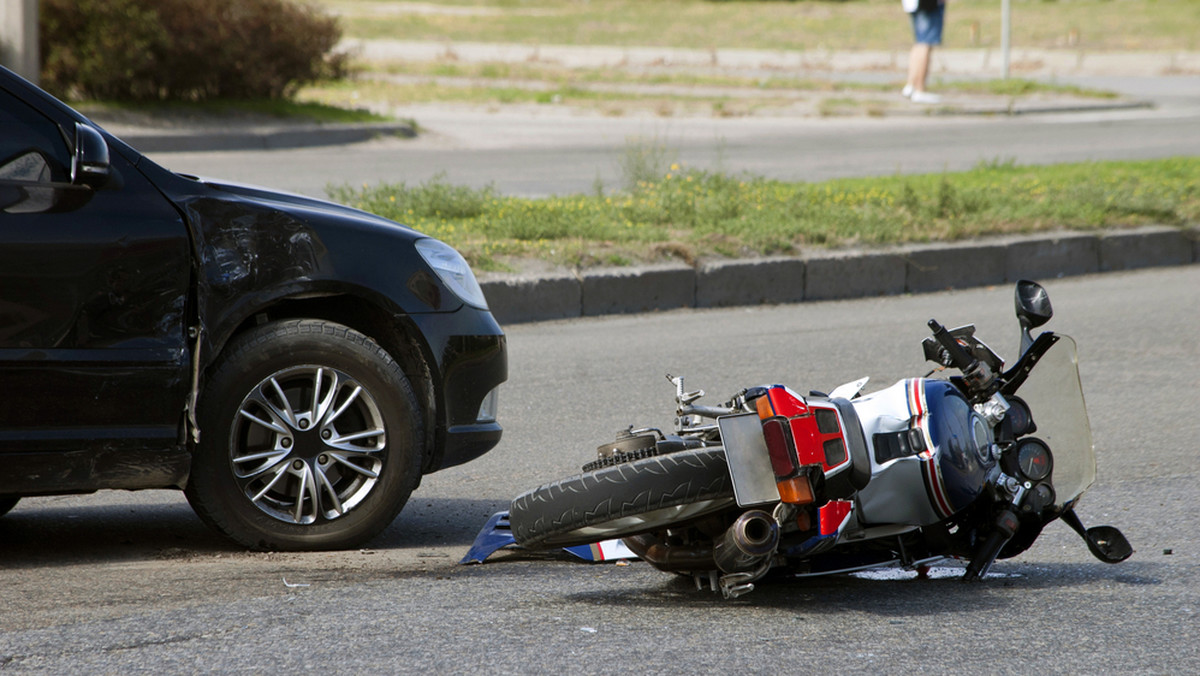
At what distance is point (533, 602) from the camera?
11.8 feet

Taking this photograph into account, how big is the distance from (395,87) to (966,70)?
15.7 metres

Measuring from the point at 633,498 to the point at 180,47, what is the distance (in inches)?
553

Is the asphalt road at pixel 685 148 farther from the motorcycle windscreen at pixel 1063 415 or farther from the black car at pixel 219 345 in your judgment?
the motorcycle windscreen at pixel 1063 415

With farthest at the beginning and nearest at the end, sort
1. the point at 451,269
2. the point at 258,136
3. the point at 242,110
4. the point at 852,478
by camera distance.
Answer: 1. the point at 242,110
2. the point at 258,136
3. the point at 451,269
4. the point at 852,478

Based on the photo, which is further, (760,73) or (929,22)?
(760,73)

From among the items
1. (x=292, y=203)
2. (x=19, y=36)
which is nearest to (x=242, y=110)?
(x=19, y=36)

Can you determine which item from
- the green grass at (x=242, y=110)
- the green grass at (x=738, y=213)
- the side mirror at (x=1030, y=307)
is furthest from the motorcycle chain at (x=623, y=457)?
the green grass at (x=242, y=110)

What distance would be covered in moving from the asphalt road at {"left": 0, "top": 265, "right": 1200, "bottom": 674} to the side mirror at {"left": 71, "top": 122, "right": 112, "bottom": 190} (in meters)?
1.16

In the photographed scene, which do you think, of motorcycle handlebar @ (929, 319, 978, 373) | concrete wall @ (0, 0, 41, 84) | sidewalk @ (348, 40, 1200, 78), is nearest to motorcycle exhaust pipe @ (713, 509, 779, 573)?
motorcycle handlebar @ (929, 319, 978, 373)

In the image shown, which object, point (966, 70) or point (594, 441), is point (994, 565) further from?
point (966, 70)

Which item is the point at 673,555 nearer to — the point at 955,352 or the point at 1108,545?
the point at 955,352

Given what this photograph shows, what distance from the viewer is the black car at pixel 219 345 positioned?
3.76m

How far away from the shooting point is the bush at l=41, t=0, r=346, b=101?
1530cm

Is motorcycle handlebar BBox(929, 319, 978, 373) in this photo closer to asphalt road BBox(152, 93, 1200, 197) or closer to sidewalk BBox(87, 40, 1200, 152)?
asphalt road BBox(152, 93, 1200, 197)
